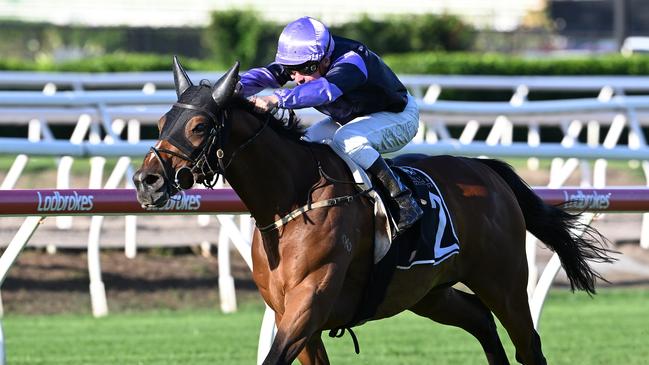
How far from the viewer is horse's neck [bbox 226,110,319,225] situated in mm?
5016

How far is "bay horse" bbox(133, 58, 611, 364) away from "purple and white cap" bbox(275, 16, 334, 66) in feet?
0.84

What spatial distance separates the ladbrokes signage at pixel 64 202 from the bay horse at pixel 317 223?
2.80 ft

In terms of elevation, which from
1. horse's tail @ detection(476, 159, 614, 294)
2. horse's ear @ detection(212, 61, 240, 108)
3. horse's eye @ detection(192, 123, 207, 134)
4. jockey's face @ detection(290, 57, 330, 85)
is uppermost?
horse's ear @ detection(212, 61, 240, 108)

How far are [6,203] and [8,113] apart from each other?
540 cm

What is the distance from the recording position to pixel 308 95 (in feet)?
16.2

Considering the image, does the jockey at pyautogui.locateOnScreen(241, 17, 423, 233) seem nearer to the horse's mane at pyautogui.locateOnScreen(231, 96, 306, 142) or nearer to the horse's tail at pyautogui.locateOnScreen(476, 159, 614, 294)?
the horse's mane at pyautogui.locateOnScreen(231, 96, 306, 142)

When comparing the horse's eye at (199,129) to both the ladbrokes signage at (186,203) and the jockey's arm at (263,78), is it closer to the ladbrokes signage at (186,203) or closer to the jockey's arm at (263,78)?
the jockey's arm at (263,78)

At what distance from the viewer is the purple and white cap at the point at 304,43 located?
5.15 meters

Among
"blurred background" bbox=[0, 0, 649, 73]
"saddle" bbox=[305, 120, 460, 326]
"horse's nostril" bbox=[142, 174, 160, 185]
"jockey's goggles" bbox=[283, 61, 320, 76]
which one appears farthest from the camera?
"blurred background" bbox=[0, 0, 649, 73]

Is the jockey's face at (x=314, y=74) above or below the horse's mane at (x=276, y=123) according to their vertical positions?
above

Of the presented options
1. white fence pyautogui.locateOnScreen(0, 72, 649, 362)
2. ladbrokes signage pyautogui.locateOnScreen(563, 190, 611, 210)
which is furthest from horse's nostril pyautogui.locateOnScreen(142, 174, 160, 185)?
ladbrokes signage pyautogui.locateOnScreen(563, 190, 611, 210)

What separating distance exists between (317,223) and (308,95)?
509mm

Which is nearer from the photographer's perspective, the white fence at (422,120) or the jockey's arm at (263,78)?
the jockey's arm at (263,78)

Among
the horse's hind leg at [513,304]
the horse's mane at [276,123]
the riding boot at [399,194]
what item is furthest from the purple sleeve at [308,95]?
the horse's hind leg at [513,304]
